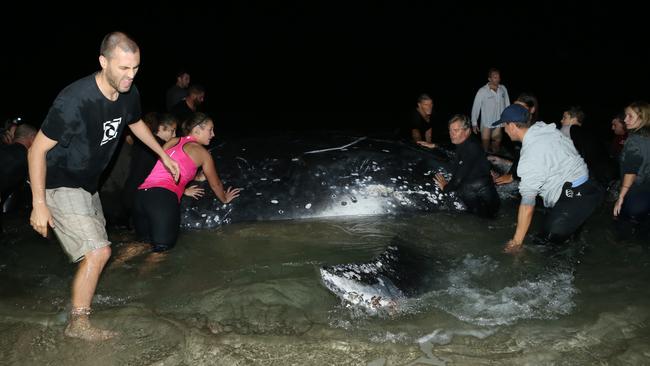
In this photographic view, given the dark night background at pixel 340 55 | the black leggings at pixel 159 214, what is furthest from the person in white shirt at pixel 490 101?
the black leggings at pixel 159 214

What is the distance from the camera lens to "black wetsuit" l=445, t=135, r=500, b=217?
584 centimetres

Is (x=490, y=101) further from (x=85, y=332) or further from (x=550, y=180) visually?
(x=85, y=332)

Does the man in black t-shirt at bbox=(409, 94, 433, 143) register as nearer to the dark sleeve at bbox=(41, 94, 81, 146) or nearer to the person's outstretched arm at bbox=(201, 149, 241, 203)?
the person's outstretched arm at bbox=(201, 149, 241, 203)

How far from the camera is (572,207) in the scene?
5094mm

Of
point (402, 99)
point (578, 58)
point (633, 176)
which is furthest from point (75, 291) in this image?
point (578, 58)

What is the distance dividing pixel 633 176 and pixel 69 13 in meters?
33.2

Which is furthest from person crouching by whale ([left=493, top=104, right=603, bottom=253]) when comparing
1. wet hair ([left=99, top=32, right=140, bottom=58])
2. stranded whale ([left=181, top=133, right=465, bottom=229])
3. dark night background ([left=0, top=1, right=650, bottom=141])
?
dark night background ([left=0, top=1, right=650, bottom=141])

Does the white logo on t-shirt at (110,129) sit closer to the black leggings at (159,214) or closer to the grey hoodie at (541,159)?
the black leggings at (159,214)

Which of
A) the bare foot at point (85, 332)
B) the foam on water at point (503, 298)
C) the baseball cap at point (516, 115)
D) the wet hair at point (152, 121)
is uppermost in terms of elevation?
the baseball cap at point (516, 115)

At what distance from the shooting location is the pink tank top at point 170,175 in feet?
16.7

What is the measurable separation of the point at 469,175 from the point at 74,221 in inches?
163

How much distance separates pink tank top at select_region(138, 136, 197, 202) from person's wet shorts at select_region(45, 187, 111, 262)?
4.60ft

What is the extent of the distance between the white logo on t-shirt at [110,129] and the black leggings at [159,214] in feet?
4.51

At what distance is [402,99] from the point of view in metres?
20.7
